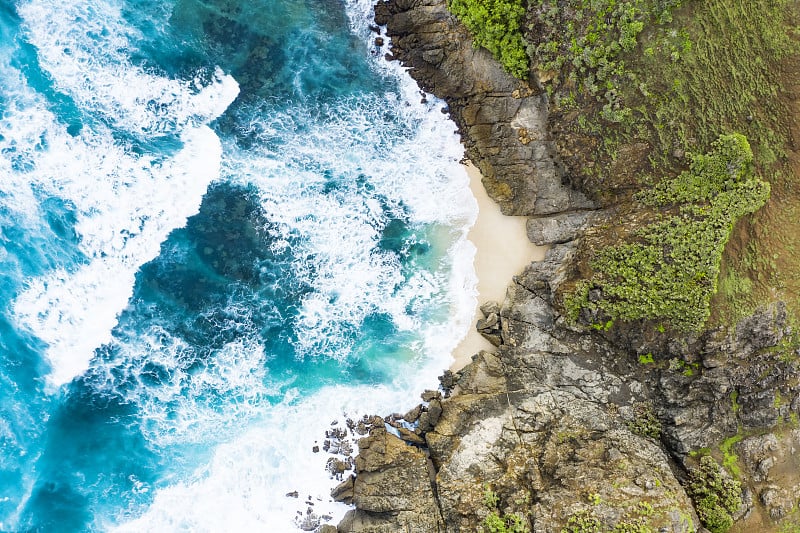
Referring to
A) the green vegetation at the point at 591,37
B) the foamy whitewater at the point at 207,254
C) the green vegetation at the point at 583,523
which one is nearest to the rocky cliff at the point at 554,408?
the green vegetation at the point at 583,523

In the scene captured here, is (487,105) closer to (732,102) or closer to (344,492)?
(732,102)

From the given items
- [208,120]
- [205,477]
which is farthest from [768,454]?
[208,120]

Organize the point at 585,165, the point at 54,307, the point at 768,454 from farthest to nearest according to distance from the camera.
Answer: the point at 54,307 < the point at 585,165 < the point at 768,454

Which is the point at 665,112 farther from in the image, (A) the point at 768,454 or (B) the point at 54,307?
(B) the point at 54,307

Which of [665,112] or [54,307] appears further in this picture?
[54,307]

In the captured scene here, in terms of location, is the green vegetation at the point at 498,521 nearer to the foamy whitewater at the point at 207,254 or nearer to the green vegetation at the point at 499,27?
the foamy whitewater at the point at 207,254

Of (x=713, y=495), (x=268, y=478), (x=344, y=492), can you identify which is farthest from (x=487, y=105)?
(x=268, y=478)

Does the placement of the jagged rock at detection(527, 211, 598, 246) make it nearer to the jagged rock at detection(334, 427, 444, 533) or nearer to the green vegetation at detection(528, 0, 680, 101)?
the green vegetation at detection(528, 0, 680, 101)
